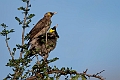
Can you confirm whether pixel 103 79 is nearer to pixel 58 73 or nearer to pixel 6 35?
pixel 58 73

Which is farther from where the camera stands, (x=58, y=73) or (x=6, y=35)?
(x=6, y=35)

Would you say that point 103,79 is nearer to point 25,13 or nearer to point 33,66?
point 33,66

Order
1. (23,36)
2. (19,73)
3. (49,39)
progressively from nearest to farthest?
(19,73) < (23,36) < (49,39)

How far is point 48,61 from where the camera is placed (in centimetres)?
369

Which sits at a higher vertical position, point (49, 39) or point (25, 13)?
point (49, 39)

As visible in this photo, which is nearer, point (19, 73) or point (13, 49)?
point (19, 73)

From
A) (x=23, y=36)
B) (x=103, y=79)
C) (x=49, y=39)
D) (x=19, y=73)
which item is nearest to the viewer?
(x=103, y=79)

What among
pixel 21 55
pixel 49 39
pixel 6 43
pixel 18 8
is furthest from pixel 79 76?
pixel 49 39

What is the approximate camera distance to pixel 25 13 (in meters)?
3.81

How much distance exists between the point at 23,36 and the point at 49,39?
1.51 m

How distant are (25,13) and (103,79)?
1524 mm

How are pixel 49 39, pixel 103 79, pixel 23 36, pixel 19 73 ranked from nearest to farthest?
pixel 103 79
pixel 19 73
pixel 23 36
pixel 49 39

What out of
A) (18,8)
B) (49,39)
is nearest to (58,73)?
(18,8)

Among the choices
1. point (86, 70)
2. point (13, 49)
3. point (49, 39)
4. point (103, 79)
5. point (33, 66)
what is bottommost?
point (103, 79)
